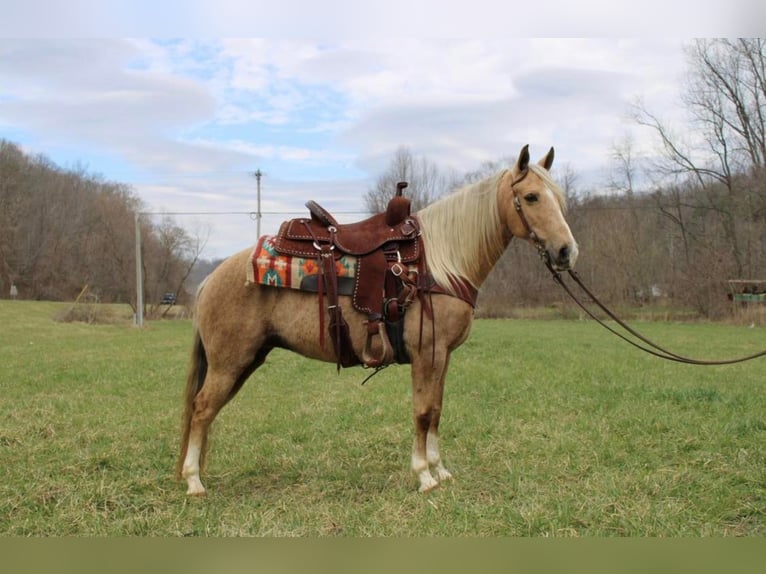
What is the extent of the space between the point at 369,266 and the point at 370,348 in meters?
0.55

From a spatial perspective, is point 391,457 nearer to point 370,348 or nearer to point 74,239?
point 370,348

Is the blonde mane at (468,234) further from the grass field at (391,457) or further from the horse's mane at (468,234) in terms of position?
the grass field at (391,457)

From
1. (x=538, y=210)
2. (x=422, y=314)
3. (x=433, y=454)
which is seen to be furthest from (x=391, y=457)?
(x=538, y=210)

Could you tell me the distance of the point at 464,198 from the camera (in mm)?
3973

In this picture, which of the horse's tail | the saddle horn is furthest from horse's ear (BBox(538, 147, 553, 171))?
the horse's tail

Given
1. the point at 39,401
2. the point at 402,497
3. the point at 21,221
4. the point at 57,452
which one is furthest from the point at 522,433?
the point at 21,221

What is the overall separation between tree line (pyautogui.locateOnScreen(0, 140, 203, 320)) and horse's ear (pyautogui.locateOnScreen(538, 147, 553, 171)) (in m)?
25.1

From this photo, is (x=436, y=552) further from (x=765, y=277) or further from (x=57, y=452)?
(x=765, y=277)

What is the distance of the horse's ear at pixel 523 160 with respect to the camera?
3.54 metres

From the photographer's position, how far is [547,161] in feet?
12.6

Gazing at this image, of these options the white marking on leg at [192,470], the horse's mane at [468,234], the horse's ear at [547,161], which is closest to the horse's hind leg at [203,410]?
the white marking on leg at [192,470]

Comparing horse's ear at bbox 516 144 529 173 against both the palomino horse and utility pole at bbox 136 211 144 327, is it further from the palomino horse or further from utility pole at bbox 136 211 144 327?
utility pole at bbox 136 211 144 327

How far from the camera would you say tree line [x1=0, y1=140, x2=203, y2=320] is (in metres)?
29.4

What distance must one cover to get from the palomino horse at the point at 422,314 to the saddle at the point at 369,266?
0.24 ft
